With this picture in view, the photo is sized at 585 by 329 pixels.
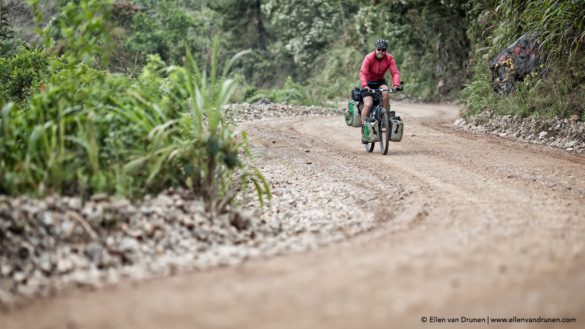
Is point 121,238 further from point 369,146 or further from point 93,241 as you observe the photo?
point 369,146

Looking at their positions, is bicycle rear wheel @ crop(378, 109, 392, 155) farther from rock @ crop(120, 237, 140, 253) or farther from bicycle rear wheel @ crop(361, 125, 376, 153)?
rock @ crop(120, 237, 140, 253)

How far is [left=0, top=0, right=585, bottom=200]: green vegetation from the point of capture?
631 centimetres

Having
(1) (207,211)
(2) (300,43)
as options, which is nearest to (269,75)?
(2) (300,43)

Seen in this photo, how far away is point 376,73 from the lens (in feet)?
41.3

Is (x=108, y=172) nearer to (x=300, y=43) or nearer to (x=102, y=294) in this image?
(x=102, y=294)

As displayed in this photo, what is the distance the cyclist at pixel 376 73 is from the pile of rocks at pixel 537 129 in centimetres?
351

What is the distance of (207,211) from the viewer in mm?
6574

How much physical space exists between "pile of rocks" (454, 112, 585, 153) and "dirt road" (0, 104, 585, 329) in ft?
16.0

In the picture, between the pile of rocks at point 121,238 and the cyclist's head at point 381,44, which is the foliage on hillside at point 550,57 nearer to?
the cyclist's head at point 381,44

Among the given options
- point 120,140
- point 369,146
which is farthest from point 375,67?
point 120,140

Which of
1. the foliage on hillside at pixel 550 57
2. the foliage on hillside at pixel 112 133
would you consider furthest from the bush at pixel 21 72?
the foliage on hillside at pixel 550 57

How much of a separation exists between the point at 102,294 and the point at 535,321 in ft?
9.01

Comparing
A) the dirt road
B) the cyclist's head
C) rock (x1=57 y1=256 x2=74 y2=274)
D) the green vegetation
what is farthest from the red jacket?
rock (x1=57 y1=256 x2=74 y2=274)

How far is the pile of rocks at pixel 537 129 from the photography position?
43.3ft
